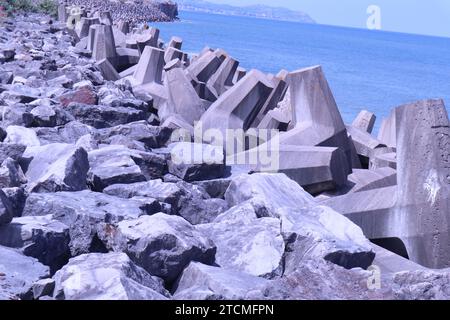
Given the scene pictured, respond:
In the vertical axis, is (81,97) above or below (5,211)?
below

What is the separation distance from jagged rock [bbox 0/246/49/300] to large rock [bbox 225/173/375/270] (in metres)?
1.01

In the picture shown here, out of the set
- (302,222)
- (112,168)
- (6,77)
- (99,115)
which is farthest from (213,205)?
(6,77)

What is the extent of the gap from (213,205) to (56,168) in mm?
782

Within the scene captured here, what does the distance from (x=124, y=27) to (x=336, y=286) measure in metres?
18.8

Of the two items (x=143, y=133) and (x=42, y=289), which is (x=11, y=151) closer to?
(x=143, y=133)

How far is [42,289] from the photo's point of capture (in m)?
2.53

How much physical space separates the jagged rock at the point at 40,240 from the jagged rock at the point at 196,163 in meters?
1.46

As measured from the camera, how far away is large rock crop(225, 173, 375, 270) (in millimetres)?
3115

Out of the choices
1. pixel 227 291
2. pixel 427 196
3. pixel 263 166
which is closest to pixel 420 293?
pixel 227 291

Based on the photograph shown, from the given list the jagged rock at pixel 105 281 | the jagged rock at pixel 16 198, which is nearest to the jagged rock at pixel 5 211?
the jagged rock at pixel 16 198

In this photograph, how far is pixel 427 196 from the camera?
150 inches
